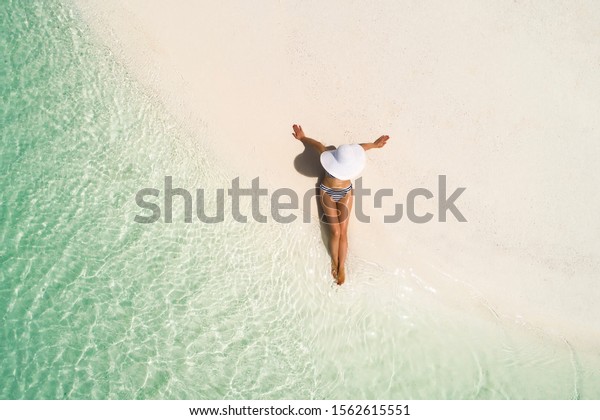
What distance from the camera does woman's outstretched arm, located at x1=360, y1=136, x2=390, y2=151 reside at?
5352mm

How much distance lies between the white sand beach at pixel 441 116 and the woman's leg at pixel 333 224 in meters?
0.22

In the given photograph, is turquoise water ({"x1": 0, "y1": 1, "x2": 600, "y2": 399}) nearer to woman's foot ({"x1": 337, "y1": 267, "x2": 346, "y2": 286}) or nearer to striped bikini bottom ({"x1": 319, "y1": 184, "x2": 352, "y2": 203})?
woman's foot ({"x1": 337, "y1": 267, "x2": 346, "y2": 286})

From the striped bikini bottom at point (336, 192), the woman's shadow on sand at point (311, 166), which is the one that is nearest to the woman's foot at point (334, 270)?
the woman's shadow on sand at point (311, 166)

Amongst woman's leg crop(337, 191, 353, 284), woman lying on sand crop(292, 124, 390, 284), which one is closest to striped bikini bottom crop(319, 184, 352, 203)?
woman lying on sand crop(292, 124, 390, 284)

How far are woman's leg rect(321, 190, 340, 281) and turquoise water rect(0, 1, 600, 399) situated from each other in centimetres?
18

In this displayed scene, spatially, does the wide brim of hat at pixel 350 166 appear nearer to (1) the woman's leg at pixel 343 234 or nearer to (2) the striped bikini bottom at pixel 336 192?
(2) the striped bikini bottom at pixel 336 192

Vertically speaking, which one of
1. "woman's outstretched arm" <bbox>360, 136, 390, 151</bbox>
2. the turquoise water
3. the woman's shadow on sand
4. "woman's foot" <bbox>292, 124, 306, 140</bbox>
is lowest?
the turquoise water

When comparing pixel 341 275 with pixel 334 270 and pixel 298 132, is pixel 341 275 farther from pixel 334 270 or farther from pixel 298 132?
pixel 298 132

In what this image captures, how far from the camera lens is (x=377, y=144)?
5.41 metres

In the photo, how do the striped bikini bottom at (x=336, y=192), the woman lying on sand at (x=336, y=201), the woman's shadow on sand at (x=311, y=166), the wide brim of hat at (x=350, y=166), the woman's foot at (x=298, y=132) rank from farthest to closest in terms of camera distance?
the woman's shadow on sand at (x=311, y=166), the woman's foot at (x=298, y=132), the striped bikini bottom at (x=336, y=192), the woman lying on sand at (x=336, y=201), the wide brim of hat at (x=350, y=166)

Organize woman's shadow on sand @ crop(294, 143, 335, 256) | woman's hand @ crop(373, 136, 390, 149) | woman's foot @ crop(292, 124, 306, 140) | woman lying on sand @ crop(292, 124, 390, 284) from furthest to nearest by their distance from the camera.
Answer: woman's shadow on sand @ crop(294, 143, 335, 256) → woman's foot @ crop(292, 124, 306, 140) → woman's hand @ crop(373, 136, 390, 149) → woman lying on sand @ crop(292, 124, 390, 284)

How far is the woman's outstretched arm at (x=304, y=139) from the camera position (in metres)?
5.46

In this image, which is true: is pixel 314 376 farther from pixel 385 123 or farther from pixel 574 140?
pixel 574 140
